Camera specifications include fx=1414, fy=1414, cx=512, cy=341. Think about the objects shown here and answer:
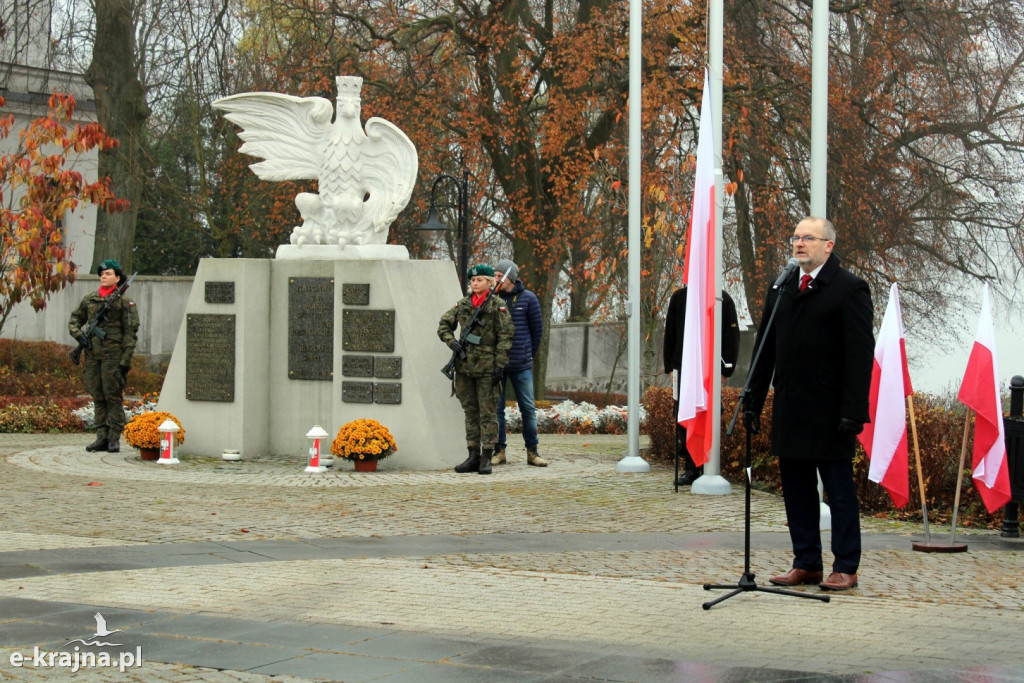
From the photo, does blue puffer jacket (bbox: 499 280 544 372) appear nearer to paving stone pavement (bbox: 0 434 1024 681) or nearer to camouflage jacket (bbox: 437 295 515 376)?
camouflage jacket (bbox: 437 295 515 376)

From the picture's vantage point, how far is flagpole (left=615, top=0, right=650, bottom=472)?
14812 mm

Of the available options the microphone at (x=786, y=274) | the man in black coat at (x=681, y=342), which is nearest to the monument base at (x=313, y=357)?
the man in black coat at (x=681, y=342)

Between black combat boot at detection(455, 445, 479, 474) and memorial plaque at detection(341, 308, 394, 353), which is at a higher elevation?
memorial plaque at detection(341, 308, 394, 353)

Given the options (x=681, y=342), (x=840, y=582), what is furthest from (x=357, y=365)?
(x=840, y=582)

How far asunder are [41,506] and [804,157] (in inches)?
638

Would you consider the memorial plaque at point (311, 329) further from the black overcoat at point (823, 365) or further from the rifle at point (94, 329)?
the black overcoat at point (823, 365)

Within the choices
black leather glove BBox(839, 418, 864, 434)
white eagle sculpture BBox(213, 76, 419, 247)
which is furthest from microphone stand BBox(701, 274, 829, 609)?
white eagle sculpture BBox(213, 76, 419, 247)

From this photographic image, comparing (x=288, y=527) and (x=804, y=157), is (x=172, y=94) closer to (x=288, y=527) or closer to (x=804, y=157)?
(x=804, y=157)

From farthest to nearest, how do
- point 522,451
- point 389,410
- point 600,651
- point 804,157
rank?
point 804,157, point 522,451, point 389,410, point 600,651

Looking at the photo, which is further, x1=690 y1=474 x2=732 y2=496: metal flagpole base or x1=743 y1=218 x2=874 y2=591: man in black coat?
x1=690 y1=474 x2=732 y2=496: metal flagpole base

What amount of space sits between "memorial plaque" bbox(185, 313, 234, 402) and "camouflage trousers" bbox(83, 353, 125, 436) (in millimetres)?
795

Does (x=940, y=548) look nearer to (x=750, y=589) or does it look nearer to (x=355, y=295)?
(x=750, y=589)

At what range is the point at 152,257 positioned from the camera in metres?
36.2

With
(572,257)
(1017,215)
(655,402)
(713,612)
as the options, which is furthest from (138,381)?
(713,612)
